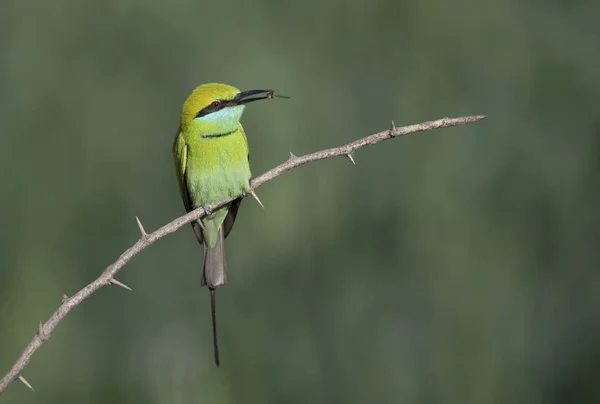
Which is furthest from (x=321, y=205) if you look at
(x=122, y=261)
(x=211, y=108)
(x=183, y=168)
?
(x=122, y=261)

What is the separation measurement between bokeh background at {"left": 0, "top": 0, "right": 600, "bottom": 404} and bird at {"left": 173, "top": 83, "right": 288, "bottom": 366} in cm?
91

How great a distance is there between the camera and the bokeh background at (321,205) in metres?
3.54

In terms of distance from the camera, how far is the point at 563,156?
3816 millimetres

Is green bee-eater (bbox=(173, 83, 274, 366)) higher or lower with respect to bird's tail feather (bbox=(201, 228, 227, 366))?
higher

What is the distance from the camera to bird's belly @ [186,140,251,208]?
2619mm

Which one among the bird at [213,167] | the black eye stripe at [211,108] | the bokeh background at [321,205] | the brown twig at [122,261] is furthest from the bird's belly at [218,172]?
the bokeh background at [321,205]

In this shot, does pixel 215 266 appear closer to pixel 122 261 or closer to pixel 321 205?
pixel 122 261

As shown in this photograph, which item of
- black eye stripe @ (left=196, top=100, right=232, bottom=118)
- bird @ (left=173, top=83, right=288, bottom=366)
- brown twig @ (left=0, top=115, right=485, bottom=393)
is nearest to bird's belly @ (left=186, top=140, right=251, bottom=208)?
bird @ (left=173, top=83, right=288, bottom=366)

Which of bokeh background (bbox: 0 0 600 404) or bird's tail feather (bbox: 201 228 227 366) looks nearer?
bird's tail feather (bbox: 201 228 227 366)

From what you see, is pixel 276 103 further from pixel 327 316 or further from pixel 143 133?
pixel 327 316

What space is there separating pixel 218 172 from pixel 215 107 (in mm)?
202

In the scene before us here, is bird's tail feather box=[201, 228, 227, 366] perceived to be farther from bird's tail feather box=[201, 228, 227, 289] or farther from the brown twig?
the brown twig

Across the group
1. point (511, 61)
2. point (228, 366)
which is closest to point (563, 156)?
point (511, 61)

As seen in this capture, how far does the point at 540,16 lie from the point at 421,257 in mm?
1250
